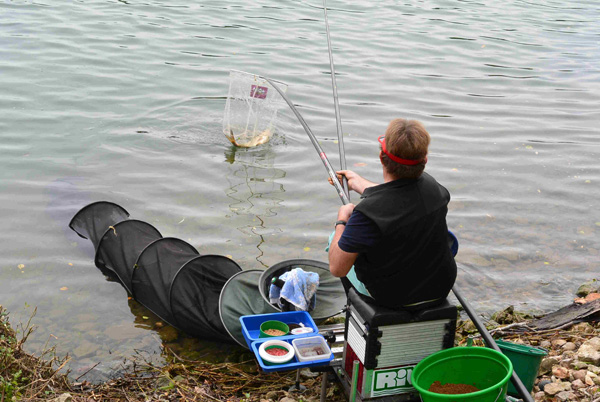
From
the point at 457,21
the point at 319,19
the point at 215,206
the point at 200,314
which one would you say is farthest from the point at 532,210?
the point at 457,21

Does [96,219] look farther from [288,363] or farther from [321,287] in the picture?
[288,363]

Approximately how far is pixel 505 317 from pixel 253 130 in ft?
13.6

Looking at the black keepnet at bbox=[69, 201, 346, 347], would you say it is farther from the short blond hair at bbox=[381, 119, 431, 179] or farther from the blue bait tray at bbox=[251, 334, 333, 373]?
the short blond hair at bbox=[381, 119, 431, 179]

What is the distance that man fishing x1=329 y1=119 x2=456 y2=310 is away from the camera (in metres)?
2.84

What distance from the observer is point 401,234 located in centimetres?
285

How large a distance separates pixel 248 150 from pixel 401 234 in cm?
528

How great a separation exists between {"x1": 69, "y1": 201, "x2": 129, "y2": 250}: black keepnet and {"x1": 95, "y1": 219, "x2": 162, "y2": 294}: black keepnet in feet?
0.60

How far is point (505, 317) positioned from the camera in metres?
4.81

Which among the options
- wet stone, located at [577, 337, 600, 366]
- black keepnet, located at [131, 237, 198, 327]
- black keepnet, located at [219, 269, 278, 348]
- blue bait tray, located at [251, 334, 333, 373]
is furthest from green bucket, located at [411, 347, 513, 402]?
black keepnet, located at [131, 237, 198, 327]

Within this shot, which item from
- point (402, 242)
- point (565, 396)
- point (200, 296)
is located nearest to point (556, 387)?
point (565, 396)

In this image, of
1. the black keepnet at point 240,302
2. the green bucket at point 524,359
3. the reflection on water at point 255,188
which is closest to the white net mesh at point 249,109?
the reflection on water at point 255,188

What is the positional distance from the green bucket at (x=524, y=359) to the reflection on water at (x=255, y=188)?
2.71 metres

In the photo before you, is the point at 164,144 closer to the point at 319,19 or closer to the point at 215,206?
the point at 215,206

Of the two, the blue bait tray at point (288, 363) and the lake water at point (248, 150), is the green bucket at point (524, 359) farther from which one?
the lake water at point (248, 150)
